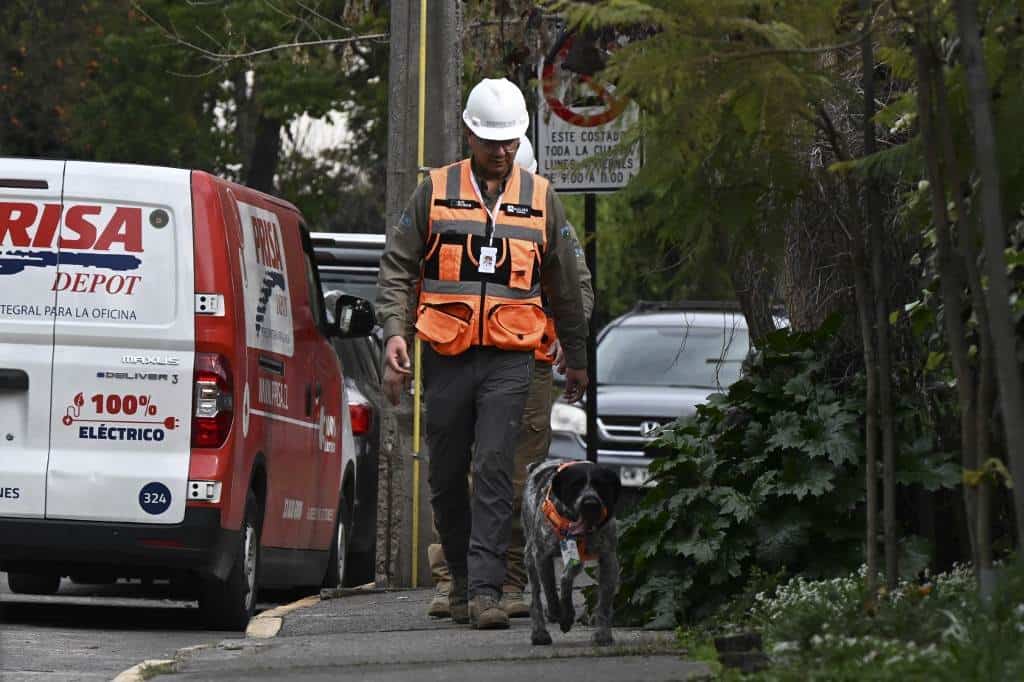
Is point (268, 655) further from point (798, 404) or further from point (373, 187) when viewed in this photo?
point (373, 187)

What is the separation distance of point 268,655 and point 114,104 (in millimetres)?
26243

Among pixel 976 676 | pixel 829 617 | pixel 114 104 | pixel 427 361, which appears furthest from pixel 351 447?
pixel 114 104

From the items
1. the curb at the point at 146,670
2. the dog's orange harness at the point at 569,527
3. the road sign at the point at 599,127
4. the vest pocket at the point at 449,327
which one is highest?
the road sign at the point at 599,127

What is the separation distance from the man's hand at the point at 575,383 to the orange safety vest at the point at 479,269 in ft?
1.13

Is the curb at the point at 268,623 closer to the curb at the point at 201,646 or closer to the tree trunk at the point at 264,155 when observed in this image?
the curb at the point at 201,646

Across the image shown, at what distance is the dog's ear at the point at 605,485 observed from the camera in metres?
8.00

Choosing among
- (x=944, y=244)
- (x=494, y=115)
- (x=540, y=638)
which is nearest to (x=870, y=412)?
(x=944, y=244)

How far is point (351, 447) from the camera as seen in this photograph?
13359 millimetres

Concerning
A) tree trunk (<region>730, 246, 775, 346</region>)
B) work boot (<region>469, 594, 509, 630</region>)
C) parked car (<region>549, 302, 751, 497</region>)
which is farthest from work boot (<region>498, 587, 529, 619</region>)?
parked car (<region>549, 302, 751, 497</region>)

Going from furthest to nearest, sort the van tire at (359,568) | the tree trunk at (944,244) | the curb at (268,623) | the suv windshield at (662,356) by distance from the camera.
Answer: the suv windshield at (662,356) → the van tire at (359,568) → the curb at (268,623) → the tree trunk at (944,244)

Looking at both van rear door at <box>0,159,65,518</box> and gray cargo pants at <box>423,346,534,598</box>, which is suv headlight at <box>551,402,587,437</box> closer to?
van rear door at <box>0,159,65,518</box>

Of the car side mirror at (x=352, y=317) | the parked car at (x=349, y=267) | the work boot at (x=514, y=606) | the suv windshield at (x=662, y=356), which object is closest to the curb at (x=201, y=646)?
the work boot at (x=514, y=606)

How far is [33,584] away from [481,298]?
16.0 feet

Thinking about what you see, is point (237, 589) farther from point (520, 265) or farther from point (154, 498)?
point (520, 265)
